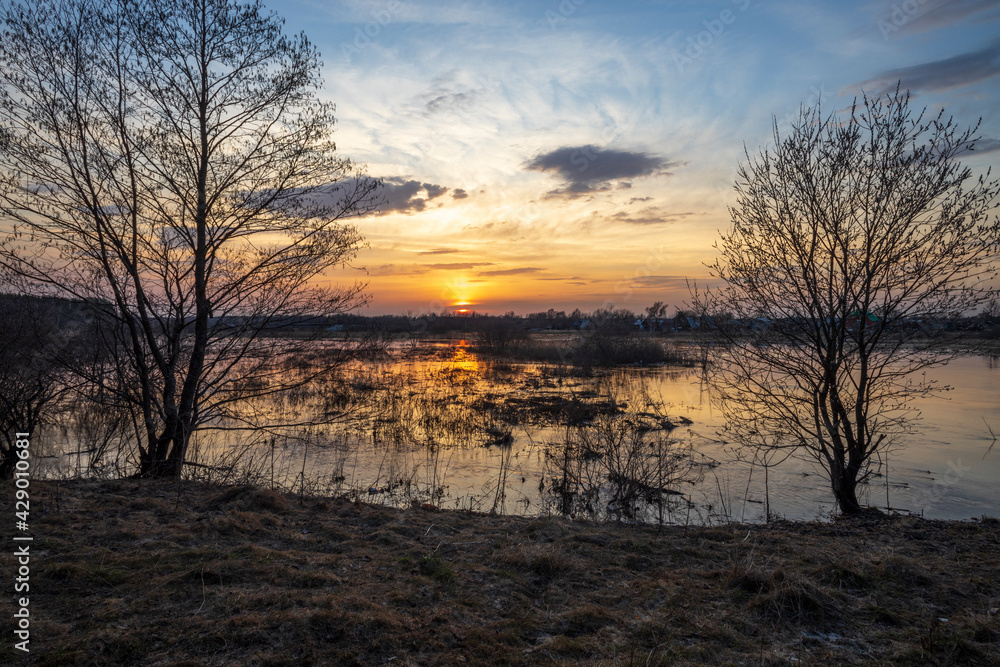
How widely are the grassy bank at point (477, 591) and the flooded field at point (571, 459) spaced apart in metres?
2.40

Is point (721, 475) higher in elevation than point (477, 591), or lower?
lower

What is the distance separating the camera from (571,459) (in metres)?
11.0

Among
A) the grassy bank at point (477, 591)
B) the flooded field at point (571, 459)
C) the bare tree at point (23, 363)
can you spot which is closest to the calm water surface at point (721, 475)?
the flooded field at point (571, 459)

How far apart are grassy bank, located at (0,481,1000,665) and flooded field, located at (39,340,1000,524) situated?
2395mm

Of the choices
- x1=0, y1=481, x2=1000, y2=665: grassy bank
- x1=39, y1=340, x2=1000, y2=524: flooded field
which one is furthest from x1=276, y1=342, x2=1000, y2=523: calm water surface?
x1=0, y1=481, x2=1000, y2=665: grassy bank

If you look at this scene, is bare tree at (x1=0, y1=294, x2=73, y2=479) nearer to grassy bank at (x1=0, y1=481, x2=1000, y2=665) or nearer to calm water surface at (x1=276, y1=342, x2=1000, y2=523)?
grassy bank at (x1=0, y1=481, x2=1000, y2=665)

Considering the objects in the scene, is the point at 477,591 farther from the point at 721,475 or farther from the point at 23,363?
the point at 23,363

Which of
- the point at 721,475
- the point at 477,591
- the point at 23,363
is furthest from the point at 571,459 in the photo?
the point at 23,363

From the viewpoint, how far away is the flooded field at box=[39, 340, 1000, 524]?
28.8 ft

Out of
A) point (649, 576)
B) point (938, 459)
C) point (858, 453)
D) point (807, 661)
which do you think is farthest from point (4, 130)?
point (938, 459)

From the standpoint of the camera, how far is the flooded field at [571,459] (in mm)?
8781

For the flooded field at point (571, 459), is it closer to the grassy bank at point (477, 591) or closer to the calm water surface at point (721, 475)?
the calm water surface at point (721, 475)

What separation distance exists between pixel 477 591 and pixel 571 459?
22.7 ft

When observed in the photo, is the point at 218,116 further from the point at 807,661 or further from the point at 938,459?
the point at 938,459
